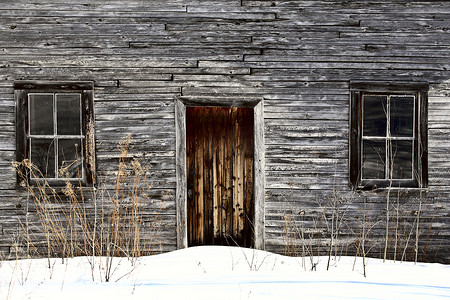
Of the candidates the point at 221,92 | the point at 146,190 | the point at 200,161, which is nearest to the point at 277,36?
the point at 221,92

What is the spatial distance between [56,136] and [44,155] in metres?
0.34

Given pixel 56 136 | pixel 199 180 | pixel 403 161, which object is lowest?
pixel 199 180

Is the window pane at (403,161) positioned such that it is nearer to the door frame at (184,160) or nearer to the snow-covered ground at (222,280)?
the snow-covered ground at (222,280)

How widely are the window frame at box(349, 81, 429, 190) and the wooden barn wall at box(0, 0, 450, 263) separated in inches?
4.2

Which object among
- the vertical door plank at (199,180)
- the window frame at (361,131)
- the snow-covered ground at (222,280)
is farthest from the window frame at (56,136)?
the window frame at (361,131)

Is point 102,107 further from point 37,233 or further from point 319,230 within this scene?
point 319,230

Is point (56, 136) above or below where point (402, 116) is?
below

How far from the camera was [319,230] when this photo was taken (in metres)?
6.13

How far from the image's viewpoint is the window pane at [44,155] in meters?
6.08

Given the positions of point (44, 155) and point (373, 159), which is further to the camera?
point (373, 159)

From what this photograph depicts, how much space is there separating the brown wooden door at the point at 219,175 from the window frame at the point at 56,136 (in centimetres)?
140

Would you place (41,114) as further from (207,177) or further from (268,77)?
(268,77)

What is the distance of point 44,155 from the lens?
6.11 meters

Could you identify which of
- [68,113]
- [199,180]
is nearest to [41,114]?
[68,113]
